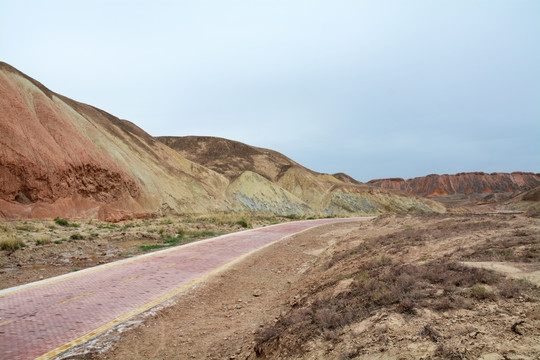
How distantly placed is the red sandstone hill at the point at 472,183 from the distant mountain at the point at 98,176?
91.4 metres

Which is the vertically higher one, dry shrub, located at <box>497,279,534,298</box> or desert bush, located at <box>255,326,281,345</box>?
dry shrub, located at <box>497,279,534,298</box>

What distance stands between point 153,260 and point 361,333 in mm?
9445

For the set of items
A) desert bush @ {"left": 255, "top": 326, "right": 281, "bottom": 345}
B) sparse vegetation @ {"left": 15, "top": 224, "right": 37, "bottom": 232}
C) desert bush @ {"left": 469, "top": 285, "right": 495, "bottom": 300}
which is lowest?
sparse vegetation @ {"left": 15, "top": 224, "right": 37, "bottom": 232}

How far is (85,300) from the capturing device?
7.25 metres

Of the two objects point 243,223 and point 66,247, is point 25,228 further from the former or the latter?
point 243,223

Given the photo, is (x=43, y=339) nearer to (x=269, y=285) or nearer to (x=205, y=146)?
(x=269, y=285)

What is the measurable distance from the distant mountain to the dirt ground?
2202 centimetres

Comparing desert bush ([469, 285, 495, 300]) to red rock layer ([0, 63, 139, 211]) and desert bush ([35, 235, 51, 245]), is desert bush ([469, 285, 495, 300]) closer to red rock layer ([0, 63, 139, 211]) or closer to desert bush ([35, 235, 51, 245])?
desert bush ([35, 235, 51, 245])

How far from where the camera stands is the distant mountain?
2469 centimetres

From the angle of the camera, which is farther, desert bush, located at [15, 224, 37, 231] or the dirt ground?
desert bush, located at [15, 224, 37, 231]

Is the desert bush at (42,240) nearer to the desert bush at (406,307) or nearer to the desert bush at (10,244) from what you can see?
the desert bush at (10,244)

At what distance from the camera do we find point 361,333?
4.09 meters

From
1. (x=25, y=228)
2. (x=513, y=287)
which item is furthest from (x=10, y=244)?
(x=513, y=287)

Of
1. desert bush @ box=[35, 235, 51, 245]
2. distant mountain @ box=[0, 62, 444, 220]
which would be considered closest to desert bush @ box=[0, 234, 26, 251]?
desert bush @ box=[35, 235, 51, 245]
